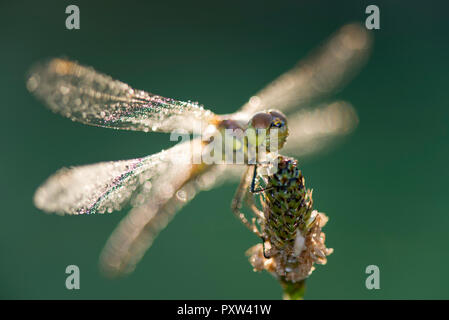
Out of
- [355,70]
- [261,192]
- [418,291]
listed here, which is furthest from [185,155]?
[418,291]

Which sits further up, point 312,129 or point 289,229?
point 312,129

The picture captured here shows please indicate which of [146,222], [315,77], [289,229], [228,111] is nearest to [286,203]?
[289,229]

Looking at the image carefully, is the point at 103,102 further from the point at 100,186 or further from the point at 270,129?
→ the point at 270,129

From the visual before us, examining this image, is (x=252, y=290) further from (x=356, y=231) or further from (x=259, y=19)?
(x=259, y=19)

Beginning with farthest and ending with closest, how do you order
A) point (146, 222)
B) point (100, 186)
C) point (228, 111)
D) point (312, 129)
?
point (228, 111), point (312, 129), point (146, 222), point (100, 186)

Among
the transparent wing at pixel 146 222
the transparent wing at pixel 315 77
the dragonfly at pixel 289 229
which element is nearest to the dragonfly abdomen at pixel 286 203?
the dragonfly at pixel 289 229
